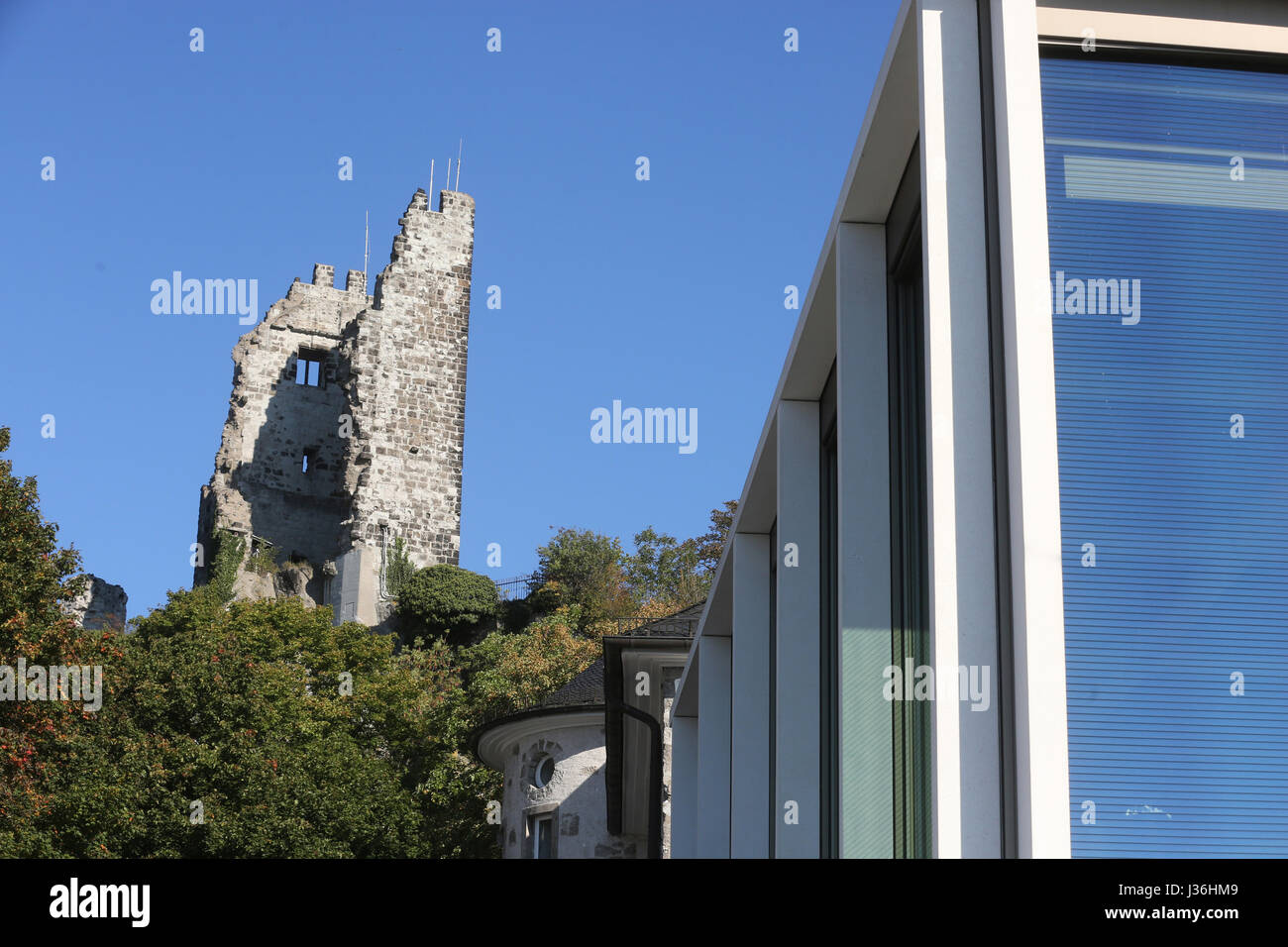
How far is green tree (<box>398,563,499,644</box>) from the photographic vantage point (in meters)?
48.3

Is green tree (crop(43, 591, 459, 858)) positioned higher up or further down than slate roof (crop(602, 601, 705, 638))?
further down

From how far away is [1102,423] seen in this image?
3773 mm

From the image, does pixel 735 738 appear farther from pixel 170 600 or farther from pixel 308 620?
pixel 170 600

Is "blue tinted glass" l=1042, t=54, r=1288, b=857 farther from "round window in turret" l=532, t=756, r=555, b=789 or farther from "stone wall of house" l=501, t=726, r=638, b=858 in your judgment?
"round window in turret" l=532, t=756, r=555, b=789

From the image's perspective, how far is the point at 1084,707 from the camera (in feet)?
11.6

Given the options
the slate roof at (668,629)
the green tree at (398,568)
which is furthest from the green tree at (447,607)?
the slate roof at (668,629)

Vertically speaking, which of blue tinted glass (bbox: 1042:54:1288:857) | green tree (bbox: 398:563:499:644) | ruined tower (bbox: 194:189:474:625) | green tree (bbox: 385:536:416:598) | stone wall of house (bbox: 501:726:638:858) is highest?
ruined tower (bbox: 194:189:474:625)

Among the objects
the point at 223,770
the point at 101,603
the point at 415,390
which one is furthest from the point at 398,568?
the point at 223,770

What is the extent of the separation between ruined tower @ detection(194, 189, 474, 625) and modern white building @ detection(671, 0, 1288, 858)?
46.5 meters

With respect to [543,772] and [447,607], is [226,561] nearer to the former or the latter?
[447,607]

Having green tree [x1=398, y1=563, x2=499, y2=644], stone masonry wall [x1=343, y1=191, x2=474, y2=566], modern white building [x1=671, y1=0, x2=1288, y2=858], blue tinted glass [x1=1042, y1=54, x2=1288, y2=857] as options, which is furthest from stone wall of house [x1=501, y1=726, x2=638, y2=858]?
stone masonry wall [x1=343, y1=191, x2=474, y2=566]

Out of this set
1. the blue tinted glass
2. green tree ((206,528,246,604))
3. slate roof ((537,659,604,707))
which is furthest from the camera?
green tree ((206,528,246,604))

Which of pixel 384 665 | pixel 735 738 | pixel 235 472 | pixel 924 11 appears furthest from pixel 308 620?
pixel 924 11
